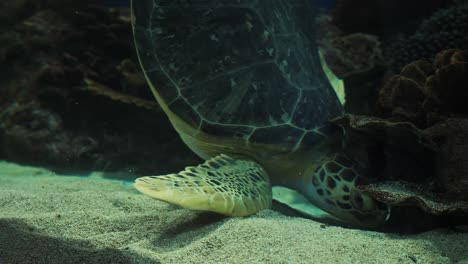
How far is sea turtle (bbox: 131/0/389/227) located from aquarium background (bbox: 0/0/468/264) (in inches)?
9.9

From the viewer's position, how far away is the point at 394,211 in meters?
2.49

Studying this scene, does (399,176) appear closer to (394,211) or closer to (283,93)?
(394,211)

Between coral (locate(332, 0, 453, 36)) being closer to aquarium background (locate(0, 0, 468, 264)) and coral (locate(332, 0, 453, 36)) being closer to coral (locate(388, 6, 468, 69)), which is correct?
aquarium background (locate(0, 0, 468, 264))

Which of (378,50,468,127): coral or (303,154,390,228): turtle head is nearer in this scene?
(378,50,468,127): coral

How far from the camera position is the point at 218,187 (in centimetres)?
227

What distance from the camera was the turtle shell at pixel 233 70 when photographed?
9.27ft

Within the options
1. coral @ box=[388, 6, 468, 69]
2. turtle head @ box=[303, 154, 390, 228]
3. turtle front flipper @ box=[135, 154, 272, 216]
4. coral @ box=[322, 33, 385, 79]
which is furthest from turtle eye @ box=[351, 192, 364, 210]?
coral @ box=[388, 6, 468, 69]

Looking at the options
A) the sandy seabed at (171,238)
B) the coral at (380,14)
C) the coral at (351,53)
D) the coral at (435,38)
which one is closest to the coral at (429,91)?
the sandy seabed at (171,238)

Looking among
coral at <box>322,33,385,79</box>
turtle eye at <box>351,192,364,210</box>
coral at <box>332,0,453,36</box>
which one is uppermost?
coral at <box>332,0,453,36</box>

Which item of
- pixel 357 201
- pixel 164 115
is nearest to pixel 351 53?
pixel 164 115

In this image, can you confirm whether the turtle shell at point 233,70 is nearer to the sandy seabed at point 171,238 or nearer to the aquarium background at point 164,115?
the aquarium background at point 164,115

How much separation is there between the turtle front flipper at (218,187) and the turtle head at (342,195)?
0.44 m

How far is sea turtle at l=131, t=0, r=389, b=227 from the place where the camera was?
2.73 m

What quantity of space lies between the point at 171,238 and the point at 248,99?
1.30 m
